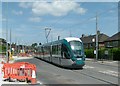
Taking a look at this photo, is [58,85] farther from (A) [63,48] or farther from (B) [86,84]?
(A) [63,48]

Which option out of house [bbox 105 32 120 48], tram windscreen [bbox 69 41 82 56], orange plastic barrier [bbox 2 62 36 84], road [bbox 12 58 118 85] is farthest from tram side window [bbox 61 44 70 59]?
house [bbox 105 32 120 48]

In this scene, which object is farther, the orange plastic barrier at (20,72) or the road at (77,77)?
the road at (77,77)

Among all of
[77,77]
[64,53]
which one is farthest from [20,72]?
[64,53]

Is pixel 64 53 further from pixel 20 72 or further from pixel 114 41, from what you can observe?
pixel 114 41

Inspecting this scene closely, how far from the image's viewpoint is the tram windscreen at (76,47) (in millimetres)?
28820

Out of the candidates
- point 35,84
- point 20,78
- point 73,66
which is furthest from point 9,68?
point 73,66

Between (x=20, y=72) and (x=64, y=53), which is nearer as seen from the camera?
(x=20, y=72)

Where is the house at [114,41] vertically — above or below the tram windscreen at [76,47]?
above

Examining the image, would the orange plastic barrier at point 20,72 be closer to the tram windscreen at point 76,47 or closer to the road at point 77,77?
the road at point 77,77

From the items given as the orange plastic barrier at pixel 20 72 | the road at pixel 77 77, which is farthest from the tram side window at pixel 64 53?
the orange plastic barrier at pixel 20 72

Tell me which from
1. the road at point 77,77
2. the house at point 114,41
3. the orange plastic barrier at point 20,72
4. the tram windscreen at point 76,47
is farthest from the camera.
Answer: the house at point 114,41

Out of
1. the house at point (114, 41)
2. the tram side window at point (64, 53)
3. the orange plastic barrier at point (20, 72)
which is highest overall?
the house at point (114, 41)

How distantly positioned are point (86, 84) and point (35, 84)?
9.07 ft

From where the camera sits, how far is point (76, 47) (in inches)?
1147
